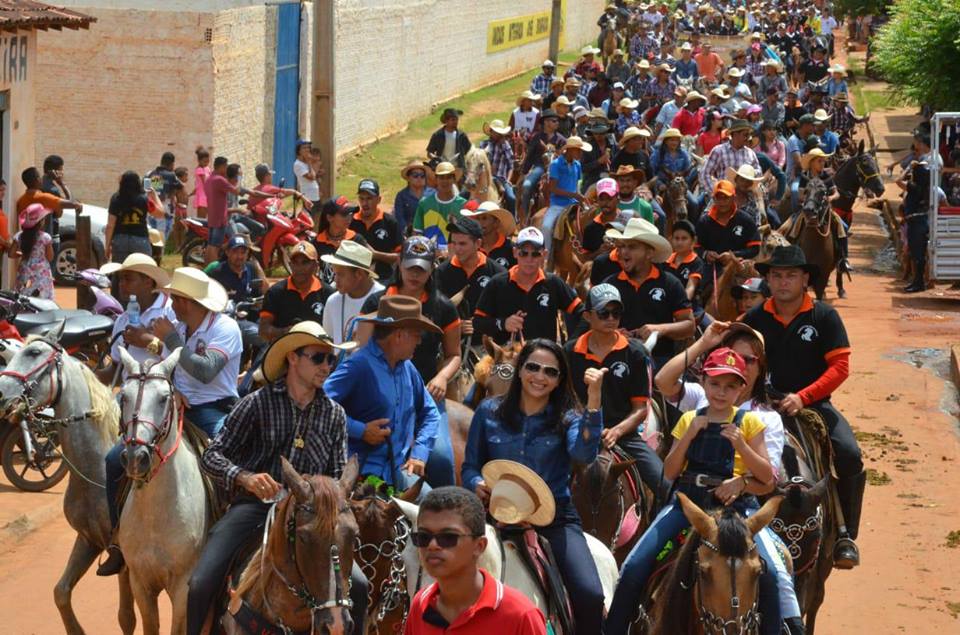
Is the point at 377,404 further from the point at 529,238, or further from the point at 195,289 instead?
the point at 529,238

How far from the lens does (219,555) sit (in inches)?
311

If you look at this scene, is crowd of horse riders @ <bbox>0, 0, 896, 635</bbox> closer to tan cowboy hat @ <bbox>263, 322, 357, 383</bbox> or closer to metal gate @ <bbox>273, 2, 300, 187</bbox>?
tan cowboy hat @ <bbox>263, 322, 357, 383</bbox>

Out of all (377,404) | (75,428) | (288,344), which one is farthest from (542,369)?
(75,428)

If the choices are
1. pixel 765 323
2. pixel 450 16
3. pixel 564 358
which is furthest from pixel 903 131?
pixel 564 358

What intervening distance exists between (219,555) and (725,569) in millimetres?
2639

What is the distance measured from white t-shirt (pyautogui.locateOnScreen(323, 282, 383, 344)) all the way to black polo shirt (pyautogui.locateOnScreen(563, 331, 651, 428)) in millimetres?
2014

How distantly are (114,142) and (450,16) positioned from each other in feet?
69.1

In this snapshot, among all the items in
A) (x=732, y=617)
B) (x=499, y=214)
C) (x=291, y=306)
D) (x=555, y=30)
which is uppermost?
(x=732, y=617)

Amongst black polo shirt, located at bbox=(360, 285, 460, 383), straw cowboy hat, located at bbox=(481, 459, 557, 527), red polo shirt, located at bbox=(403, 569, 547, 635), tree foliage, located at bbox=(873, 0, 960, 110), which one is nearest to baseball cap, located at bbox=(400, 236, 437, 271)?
black polo shirt, located at bbox=(360, 285, 460, 383)

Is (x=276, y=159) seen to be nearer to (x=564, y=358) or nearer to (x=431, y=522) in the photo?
(x=564, y=358)

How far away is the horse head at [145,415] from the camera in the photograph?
8484mm

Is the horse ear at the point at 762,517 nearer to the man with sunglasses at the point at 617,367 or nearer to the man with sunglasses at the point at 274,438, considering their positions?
the man with sunglasses at the point at 274,438

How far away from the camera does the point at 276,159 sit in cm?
3039

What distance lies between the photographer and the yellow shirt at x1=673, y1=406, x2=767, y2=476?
782 centimetres
